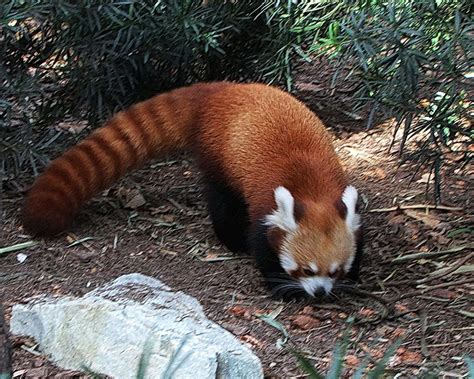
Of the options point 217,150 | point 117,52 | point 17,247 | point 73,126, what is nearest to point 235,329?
point 217,150

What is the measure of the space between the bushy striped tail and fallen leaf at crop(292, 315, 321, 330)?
3.88 feet

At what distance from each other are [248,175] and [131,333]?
1246 mm

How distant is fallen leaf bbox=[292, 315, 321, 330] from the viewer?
131 inches

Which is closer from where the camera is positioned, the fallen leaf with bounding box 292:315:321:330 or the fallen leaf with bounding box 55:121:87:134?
the fallen leaf with bounding box 292:315:321:330

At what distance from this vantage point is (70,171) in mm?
3936

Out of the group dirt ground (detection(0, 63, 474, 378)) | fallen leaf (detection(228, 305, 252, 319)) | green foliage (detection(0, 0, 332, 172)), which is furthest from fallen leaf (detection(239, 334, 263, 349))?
green foliage (detection(0, 0, 332, 172))

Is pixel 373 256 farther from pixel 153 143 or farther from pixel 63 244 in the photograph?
pixel 63 244

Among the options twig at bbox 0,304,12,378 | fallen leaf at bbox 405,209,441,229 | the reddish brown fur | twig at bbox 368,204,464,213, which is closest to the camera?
twig at bbox 0,304,12,378

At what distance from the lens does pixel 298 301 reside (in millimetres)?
3604

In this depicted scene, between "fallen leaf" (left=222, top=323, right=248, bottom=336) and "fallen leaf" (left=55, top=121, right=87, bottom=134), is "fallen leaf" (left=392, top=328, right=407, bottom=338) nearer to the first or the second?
"fallen leaf" (left=222, top=323, right=248, bottom=336)

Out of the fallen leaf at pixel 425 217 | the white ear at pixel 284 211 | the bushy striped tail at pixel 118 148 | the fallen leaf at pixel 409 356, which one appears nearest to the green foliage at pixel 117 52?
the bushy striped tail at pixel 118 148

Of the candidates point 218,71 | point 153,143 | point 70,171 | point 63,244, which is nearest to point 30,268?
point 63,244

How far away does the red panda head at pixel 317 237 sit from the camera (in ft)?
11.4

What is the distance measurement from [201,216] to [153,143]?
1.63 ft
